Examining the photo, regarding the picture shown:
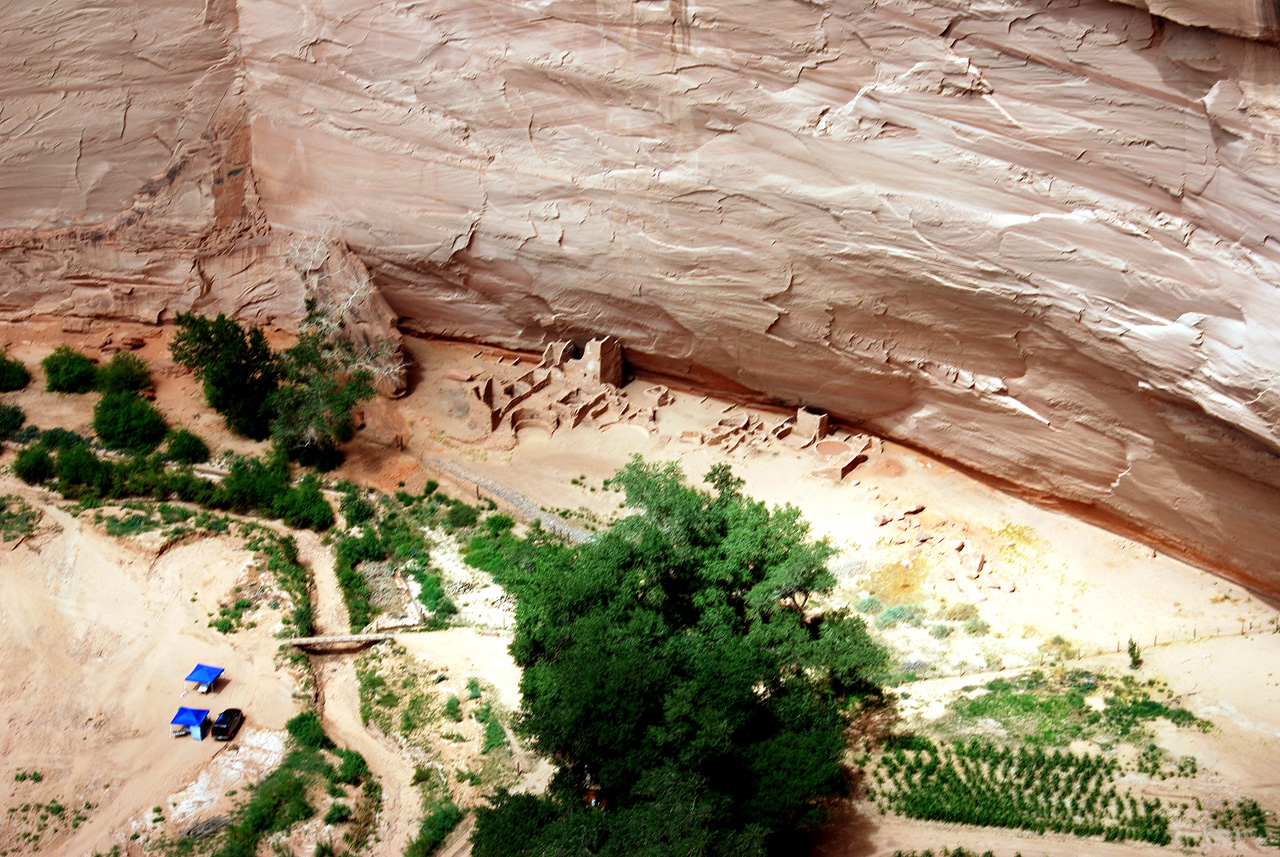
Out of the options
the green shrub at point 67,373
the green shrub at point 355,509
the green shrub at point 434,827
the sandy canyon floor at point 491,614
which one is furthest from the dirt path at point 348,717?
the green shrub at point 67,373

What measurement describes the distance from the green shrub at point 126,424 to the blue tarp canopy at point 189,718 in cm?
808

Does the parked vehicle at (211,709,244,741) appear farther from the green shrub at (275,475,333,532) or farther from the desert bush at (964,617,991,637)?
the desert bush at (964,617,991,637)

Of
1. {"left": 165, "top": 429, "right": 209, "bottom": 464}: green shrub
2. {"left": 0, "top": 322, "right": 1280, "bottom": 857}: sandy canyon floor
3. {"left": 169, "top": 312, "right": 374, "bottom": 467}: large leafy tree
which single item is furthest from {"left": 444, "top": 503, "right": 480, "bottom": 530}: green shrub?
{"left": 165, "top": 429, "right": 209, "bottom": 464}: green shrub

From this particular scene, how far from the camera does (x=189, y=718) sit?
1877cm

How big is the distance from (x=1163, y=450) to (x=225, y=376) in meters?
19.3

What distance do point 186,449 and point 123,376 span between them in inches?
108

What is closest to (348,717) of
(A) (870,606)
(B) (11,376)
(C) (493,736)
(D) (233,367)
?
(C) (493,736)

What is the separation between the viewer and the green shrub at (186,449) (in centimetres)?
2483

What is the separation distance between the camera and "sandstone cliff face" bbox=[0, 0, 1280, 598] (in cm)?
1825

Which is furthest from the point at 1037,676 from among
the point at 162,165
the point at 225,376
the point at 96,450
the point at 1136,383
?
the point at 162,165

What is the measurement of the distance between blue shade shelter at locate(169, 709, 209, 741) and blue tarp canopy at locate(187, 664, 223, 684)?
665mm

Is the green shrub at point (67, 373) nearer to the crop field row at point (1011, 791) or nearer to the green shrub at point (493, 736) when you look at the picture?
the green shrub at point (493, 736)

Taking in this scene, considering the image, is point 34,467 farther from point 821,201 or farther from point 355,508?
point 821,201

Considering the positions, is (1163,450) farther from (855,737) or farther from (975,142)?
(855,737)
